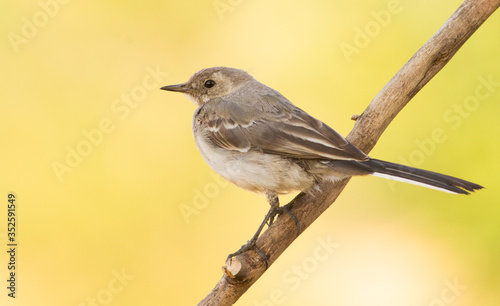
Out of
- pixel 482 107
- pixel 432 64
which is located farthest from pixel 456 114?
pixel 432 64

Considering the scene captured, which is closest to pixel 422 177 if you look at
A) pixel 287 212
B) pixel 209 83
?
pixel 287 212

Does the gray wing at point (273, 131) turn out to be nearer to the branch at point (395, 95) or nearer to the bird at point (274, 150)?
the bird at point (274, 150)

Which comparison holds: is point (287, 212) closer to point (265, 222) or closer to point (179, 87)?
point (265, 222)

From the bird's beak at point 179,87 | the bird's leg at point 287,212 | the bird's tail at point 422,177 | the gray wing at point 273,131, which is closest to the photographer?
the bird's tail at point 422,177

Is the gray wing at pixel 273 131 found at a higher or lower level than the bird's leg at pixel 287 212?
higher

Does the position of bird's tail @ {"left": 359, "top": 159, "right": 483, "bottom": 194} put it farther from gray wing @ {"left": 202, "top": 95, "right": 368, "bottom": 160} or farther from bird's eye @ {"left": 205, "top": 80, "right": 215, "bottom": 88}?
bird's eye @ {"left": 205, "top": 80, "right": 215, "bottom": 88}

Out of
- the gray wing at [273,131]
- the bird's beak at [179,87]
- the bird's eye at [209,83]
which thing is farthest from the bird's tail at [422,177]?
the bird's beak at [179,87]

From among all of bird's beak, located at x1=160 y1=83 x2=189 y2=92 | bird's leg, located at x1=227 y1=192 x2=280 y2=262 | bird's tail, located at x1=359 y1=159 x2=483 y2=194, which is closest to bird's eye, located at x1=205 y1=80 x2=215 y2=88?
bird's beak, located at x1=160 y1=83 x2=189 y2=92
